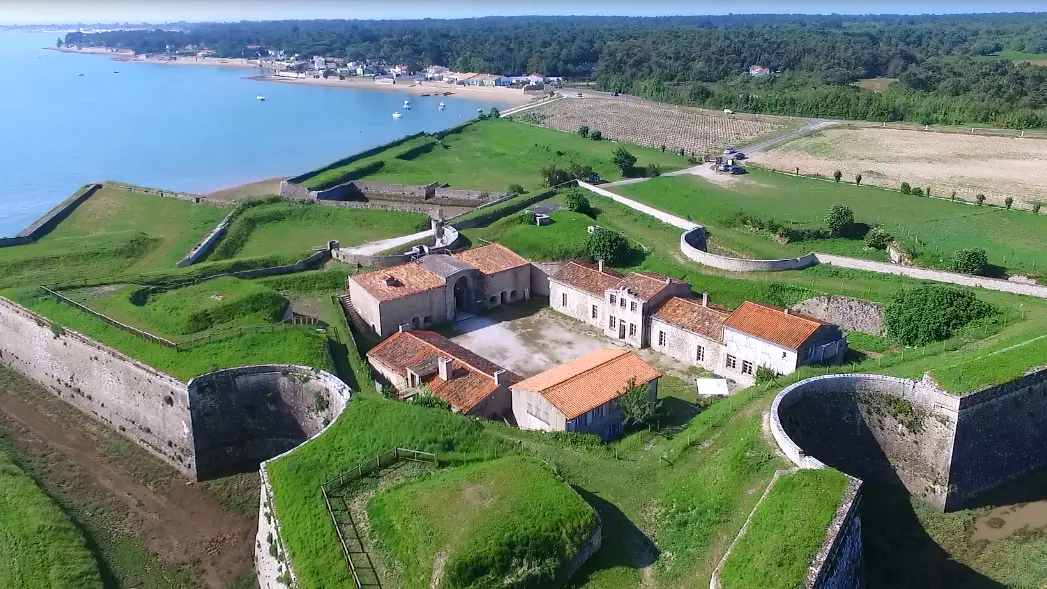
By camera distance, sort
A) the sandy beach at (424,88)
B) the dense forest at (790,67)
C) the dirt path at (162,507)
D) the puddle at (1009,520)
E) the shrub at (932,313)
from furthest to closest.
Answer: the sandy beach at (424,88)
the dense forest at (790,67)
the shrub at (932,313)
the dirt path at (162,507)
the puddle at (1009,520)

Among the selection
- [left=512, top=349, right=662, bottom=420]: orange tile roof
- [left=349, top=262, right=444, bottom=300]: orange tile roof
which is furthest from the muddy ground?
[left=512, top=349, right=662, bottom=420]: orange tile roof

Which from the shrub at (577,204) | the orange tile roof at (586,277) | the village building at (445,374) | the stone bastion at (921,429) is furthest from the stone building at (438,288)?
the stone bastion at (921,429)

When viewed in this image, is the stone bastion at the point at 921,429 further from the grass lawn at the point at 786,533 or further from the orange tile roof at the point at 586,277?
the orange tile roof at the point at 586,277

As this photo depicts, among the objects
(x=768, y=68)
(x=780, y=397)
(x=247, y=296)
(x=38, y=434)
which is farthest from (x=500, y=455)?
(x=768, y=68)

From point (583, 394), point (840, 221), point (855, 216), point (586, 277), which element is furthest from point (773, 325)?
point (855, 216)

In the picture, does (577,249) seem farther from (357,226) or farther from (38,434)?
(38,434)
